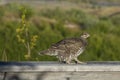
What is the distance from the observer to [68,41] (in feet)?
23.3

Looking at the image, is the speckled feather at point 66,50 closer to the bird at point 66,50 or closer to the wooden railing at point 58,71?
the bird at point 66,50

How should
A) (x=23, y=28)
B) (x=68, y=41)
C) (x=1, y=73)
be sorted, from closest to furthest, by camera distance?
(x=1, y=73) < (x=68, y=41) < (x=23, y=28)

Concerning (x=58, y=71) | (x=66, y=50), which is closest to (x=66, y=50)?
(x=66, y=50)

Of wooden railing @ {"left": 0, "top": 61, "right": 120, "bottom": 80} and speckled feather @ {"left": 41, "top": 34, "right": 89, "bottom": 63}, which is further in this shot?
speckled feather @ {"left": 41, "top": 34, "right": 89, "bottom": 63}

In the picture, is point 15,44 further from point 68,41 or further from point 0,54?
point 68,41

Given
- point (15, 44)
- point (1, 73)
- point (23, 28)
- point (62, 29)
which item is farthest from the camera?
point (62, 29)

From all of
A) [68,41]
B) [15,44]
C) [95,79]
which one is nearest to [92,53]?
[15,44]

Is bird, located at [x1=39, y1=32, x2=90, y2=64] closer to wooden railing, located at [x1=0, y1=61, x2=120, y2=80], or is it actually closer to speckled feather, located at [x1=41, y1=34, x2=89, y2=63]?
speckled feather, located at [x1=41, y1=34, x2=89, y2=63]

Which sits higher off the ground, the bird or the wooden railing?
the bird

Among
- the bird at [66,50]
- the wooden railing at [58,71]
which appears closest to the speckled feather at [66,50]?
the bird at [66,50]

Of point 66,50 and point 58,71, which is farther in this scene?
point 66,50

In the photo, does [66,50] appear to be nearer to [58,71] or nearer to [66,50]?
[66,50]

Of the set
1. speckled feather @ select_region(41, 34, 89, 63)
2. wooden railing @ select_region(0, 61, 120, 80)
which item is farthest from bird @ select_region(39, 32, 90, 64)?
wooden railing @ select_region(0, 61, 120, 80)

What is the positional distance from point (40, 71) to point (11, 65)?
296 millimetres
